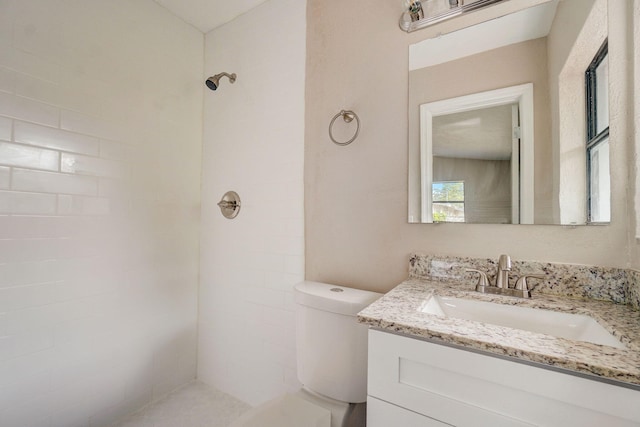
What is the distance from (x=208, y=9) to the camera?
165cm

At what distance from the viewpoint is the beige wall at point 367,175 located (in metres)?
1.03

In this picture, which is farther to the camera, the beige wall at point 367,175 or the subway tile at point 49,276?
the subway tile at point 49,276

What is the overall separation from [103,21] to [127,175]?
0.78 meters

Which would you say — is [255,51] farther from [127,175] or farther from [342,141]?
[127,175]

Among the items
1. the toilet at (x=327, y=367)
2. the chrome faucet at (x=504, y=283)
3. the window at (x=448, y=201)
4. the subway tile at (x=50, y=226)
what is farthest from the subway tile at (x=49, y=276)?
the chrome faucet at (x=504, y=283)

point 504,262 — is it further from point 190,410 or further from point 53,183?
point 53,183

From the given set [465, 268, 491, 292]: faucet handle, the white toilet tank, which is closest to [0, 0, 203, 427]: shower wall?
the white toilet tank

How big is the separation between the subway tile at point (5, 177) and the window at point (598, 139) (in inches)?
84.2

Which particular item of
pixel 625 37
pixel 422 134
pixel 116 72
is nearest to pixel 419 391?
Answer: pixel 422 134

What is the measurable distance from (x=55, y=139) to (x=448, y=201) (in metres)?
1.74

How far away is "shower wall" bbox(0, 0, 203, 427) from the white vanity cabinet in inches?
56.3

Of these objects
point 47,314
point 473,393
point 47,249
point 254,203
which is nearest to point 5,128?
point 47,249

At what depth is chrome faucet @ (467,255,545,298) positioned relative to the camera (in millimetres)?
887

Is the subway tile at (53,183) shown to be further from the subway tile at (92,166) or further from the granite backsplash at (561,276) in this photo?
the granite backsplash at (561,276)
